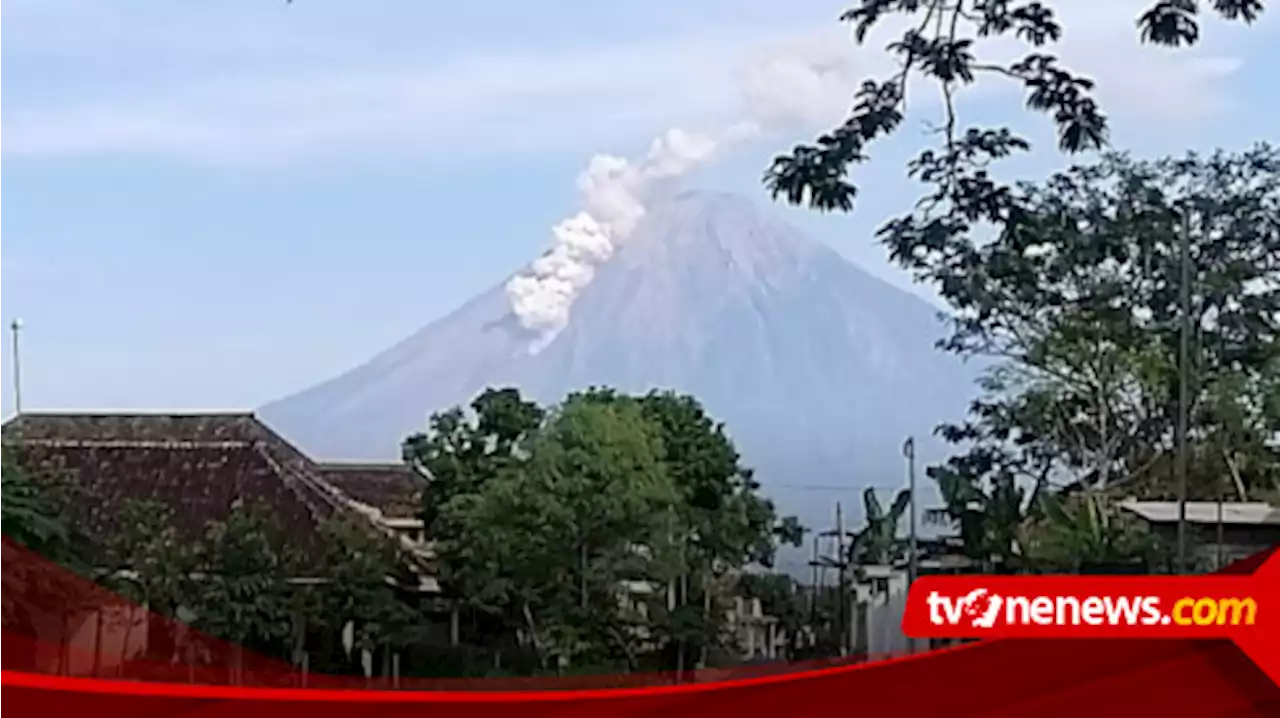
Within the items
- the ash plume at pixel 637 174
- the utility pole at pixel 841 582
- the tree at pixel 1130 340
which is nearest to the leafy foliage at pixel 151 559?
the ash plume at pixel 637 174

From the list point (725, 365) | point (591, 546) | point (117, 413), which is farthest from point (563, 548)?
point (117, 413)

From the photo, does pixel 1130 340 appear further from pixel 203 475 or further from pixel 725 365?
pixel 203 475

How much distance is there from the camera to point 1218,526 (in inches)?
57.2

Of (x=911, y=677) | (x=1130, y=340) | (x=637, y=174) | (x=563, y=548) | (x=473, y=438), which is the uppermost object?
(x=637, y=174)

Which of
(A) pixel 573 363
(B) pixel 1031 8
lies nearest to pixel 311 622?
(A) pixel 573 363

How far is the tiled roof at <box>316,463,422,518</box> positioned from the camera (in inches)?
59.4

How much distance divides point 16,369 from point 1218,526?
3.82ft

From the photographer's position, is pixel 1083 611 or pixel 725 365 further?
pixel 725 365

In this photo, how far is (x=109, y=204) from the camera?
1.58 meters

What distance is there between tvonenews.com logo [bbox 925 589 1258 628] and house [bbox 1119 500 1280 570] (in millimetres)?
49

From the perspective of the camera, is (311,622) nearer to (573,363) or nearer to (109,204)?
(573,363)

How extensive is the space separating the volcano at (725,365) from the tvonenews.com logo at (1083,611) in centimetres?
14

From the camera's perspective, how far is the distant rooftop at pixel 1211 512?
1443 millimetres

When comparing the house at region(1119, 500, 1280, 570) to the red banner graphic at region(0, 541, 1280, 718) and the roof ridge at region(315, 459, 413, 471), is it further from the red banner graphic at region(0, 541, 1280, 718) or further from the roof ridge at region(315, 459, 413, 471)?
the roof ridge at region(315, 459, 413, 471)
